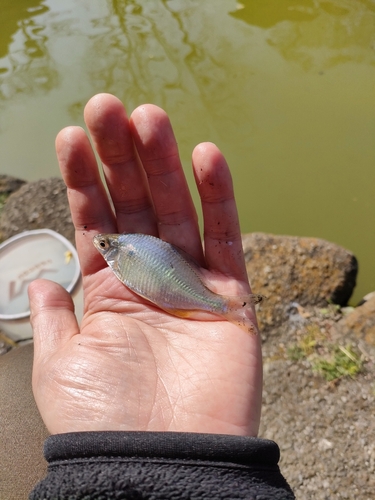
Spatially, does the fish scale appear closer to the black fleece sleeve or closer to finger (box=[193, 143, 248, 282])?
finger (box=[193, 143, 248, 282])

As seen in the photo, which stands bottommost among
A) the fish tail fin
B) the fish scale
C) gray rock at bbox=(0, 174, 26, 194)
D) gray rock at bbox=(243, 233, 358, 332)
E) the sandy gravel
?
the sandy gravel

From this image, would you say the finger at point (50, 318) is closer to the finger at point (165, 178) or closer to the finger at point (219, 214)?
the finger at point (165, 178)

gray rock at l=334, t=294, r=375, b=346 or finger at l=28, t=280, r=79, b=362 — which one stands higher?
finger at l=28, t=280, r=79, b=362

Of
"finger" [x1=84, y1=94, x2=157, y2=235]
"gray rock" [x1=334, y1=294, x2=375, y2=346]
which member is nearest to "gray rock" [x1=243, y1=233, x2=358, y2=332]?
"gray rock" [x1=334, y1=294, x2=375, y2=346]

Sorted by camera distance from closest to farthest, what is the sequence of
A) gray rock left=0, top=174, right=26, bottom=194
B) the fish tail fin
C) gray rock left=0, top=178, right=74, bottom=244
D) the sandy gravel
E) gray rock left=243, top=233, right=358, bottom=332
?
the fish tail fin
the sandy gravel
gray rock left=243, top=233, right=358, bottom=332
gray rock left=0, top=178, right=74, bottom=244
gray rock left=0, top=174, right=26, bottom=194

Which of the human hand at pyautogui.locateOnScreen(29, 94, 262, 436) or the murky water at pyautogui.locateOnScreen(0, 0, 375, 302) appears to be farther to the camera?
the murky water at pyautogui.locateOnScreen(0, 0, 375, 302)

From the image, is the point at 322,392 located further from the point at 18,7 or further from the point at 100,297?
the point at 18,7

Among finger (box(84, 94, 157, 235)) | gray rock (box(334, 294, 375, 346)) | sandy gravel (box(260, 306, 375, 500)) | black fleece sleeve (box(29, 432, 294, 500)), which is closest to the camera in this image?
black fleece sleeve (box(29, 432, 294, 500))

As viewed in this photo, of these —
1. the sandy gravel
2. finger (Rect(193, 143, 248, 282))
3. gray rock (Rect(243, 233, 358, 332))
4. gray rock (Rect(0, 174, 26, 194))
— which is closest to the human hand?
finger (Rect(193, 143, 248, 282))
